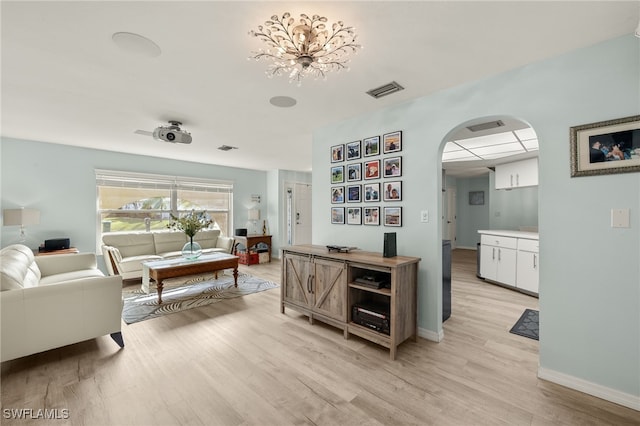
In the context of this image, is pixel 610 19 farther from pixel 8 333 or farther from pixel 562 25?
pixel 8 333

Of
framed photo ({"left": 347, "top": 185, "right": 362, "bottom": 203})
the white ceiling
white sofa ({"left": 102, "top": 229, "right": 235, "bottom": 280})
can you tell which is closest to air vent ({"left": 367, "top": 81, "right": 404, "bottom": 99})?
the white ceiling

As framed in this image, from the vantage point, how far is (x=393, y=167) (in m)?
2.96

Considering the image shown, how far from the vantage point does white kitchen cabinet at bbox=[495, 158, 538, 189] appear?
4941mm

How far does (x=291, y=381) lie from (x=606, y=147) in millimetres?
2787

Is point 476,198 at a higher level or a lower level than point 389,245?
higher

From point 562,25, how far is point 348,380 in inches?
111

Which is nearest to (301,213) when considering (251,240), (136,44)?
(251,240)

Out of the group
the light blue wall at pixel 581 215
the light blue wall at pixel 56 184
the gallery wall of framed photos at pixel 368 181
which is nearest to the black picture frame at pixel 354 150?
the gallery wall of framed photos at pixel 368 181

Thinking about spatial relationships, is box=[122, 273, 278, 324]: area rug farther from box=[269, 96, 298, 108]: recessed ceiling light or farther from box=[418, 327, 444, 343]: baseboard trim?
box=[269, 96, 298, 108]: recessed ceiling light

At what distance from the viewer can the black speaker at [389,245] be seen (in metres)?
2.63

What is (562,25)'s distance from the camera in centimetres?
169

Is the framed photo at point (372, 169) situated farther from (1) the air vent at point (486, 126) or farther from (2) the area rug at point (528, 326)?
(2) the area rug at point (528, 326)

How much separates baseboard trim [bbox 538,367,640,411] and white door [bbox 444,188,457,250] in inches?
265

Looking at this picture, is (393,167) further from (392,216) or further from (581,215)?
(581,215)
